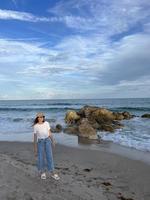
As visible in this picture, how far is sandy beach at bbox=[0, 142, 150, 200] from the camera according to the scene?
680cm

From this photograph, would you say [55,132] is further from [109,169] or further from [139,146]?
[109,169]

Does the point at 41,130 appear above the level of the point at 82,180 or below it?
above

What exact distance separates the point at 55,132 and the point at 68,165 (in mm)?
9179

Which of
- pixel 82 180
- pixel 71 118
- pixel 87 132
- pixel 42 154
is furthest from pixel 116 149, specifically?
→ pixel 71 118

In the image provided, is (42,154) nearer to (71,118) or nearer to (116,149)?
(116,149)

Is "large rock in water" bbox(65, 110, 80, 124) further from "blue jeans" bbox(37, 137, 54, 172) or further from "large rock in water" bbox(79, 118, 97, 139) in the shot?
"blue jeans" bbox(37, 137, 54, 172)

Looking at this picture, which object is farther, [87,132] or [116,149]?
[87,132]

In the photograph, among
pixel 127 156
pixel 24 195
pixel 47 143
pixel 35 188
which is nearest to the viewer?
pixel 24 195

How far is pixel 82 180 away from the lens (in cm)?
812

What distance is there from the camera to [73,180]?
26.2ft

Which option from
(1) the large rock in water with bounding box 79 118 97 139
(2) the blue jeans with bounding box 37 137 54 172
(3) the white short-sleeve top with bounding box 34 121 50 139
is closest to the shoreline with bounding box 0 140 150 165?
(1) the large rock in water with bounding box 79 118 97 139

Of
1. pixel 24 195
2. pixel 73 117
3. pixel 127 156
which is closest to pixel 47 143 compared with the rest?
pixel 24 195

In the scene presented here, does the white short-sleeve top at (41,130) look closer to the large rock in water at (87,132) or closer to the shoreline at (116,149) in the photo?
the shoreline at (116,149)

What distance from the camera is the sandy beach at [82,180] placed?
680cm
